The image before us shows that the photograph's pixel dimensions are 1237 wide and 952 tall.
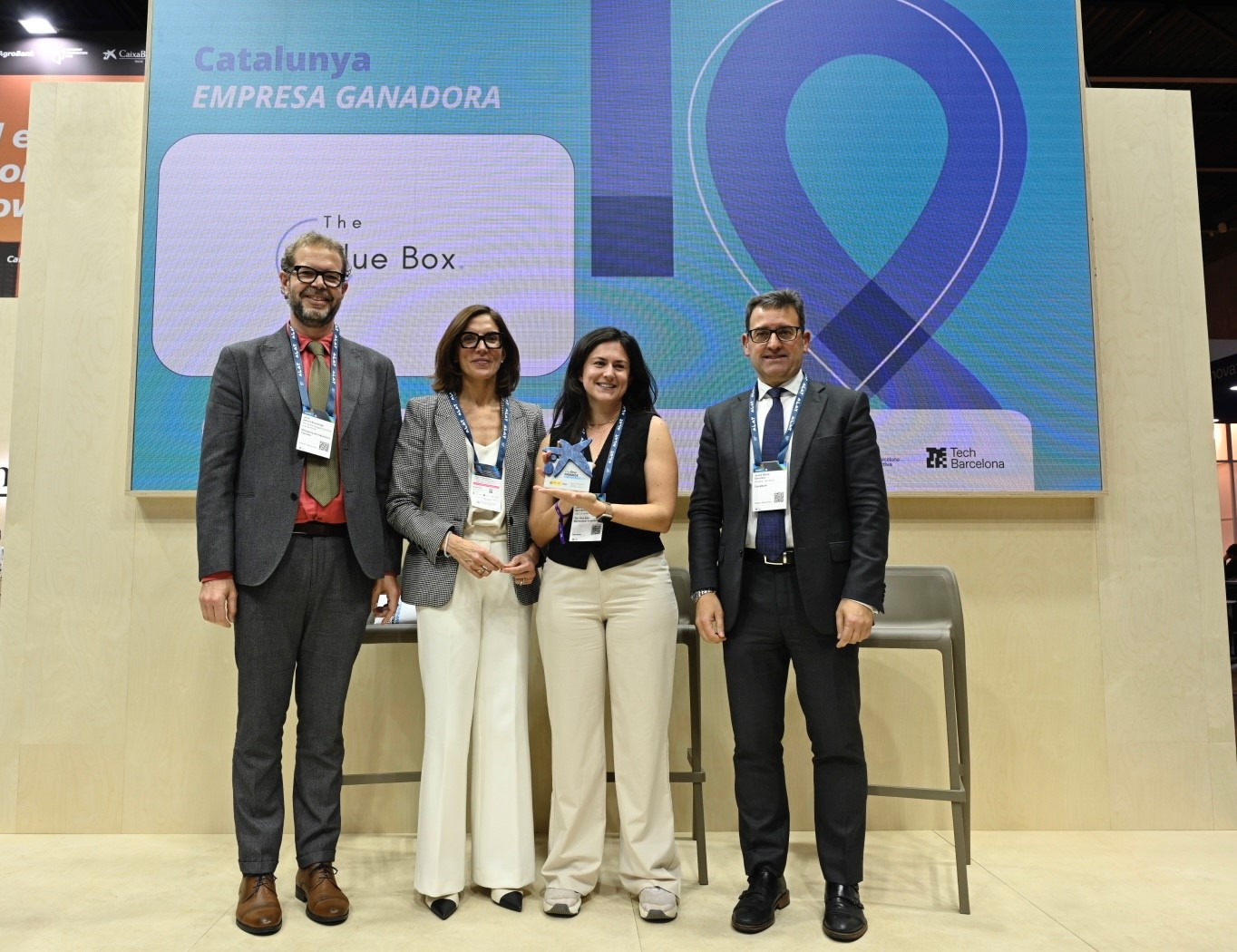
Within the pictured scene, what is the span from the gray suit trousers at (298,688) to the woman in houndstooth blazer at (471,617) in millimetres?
209

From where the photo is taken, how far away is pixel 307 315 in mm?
2426

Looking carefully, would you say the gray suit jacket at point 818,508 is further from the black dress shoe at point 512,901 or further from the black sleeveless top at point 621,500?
the black dress shoe at point 512,901

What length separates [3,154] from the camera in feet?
17.1

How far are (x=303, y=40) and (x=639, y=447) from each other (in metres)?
2.26

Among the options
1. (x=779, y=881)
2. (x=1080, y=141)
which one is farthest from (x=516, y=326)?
(x=1080, y=141)

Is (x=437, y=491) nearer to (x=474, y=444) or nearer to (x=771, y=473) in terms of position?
(x=474, y=444)

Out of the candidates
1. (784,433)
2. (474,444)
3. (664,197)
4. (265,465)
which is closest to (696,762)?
(784,433)

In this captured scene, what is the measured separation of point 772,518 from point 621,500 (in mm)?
418

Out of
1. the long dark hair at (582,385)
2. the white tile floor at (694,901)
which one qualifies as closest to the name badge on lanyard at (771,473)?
the long dark hair at (582,385)

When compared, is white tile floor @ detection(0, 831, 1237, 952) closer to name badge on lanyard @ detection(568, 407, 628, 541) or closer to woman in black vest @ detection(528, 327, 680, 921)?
woman in black vest @ detection(528, 327, 680, 921)

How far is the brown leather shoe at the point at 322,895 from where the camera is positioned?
2277 millimetres

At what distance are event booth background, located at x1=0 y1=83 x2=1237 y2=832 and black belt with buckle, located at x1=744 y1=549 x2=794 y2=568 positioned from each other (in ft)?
2.84

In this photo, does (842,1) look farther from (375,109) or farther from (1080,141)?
(375,109)

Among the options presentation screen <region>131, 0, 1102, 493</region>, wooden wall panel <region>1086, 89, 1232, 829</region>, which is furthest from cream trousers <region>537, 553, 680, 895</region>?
wooden wall panel <region>1086, 89, 1232, 829</region>
